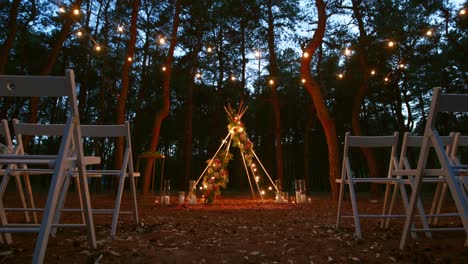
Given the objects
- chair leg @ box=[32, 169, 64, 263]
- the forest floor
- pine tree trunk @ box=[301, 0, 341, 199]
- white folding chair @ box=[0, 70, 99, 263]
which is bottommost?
the forest floor

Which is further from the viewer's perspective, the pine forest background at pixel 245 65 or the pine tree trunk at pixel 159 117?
the pine tree trunk at pixel 159 117

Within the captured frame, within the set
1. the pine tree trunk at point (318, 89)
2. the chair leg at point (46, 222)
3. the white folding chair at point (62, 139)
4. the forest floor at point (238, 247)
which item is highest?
the pine tree trunk at point (318, 89)

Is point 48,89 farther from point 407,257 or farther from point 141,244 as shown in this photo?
point 407,257

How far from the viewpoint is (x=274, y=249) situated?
8.28ft

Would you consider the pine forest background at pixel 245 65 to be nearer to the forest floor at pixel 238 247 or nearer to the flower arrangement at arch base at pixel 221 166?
the flower arrangement at arch base at pixel 221 166

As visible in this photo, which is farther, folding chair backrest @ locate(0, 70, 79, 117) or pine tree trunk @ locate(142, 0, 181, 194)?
pine tree trunk @ locate(142, 0, 181, 194)

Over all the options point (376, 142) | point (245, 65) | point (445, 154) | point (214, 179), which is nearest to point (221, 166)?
point (214, 179)

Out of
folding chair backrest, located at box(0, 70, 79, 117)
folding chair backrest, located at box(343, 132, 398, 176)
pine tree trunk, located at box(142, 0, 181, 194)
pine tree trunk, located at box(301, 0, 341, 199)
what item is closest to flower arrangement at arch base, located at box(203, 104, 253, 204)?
pine tree trunk, located at box(301, 0, 341, 199)

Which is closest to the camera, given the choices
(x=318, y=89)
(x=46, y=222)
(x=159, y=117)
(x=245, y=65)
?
(x=46, y=222)

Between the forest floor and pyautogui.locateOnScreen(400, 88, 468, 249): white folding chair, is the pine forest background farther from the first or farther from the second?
pyautogui.locateOnScreen(400, 88, 468, 249): white folding chair

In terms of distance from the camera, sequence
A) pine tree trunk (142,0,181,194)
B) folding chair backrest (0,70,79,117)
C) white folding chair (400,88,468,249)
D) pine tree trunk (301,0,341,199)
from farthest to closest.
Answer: pine tree trunk (142,0,181,194) → pine tree trunk (301,0,341,199) → white folding chair (400,88,468,249) → folding chair backrest (0,70,79,117)

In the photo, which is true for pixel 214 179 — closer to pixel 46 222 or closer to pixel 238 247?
pixel 238 247

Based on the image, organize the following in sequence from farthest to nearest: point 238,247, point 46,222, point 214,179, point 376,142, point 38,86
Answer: point 214,179
point 376,142
point 238,247
point 38,86
point 46,222

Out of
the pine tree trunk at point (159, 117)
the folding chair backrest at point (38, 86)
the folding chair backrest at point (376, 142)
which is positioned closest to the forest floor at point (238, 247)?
the folding chair backrest at point (376, 142)
